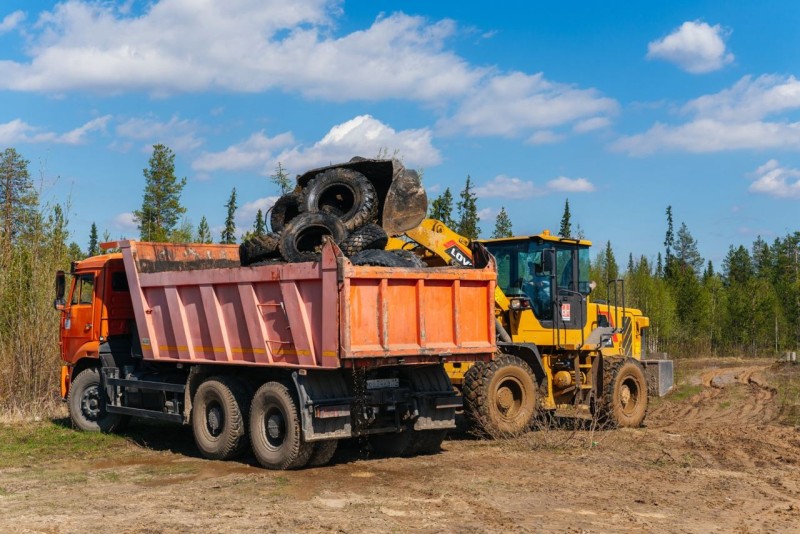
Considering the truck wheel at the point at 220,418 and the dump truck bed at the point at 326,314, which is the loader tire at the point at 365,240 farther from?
the truck wheel at the point at 220,418

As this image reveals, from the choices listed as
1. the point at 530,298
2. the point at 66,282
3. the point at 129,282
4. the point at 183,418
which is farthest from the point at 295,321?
the point at 66,282

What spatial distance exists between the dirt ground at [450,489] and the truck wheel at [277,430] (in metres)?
0.20

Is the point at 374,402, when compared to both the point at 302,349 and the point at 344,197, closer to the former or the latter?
the point at 302,349

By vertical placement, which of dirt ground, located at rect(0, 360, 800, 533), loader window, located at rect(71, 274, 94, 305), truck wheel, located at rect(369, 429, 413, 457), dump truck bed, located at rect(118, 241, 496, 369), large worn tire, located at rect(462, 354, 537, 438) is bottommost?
dirt ground, located at rect(0, 360, 800, 533)

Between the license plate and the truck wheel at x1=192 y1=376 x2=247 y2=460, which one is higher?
the license plate

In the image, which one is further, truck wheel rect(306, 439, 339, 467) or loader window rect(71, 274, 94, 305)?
loader window rect(71, 274, 94, 305)

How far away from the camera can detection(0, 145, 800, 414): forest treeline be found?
54.3 ft

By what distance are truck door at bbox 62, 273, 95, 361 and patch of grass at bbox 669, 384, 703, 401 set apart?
1402cm

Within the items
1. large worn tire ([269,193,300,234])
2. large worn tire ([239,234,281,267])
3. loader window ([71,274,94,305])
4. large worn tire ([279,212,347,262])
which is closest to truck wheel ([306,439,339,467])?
large worn tire ([279,212,347,262])

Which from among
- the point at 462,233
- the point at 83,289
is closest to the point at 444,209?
the point at 462,233

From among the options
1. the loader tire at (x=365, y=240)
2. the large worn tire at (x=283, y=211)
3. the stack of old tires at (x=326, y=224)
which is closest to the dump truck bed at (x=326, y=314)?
the stack of old tires at (x=326, y=224)

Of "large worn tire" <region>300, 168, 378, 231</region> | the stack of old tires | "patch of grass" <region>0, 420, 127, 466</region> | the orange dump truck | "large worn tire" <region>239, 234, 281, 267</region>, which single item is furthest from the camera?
"large worn tire" <region>300, 168, 378, 231</region>

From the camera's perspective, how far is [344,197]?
12281 millimetres

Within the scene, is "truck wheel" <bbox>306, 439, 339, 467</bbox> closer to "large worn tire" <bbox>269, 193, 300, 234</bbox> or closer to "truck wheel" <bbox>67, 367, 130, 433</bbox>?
"large worn tire" <bbox>269, 193, 300, 234</bbox>
